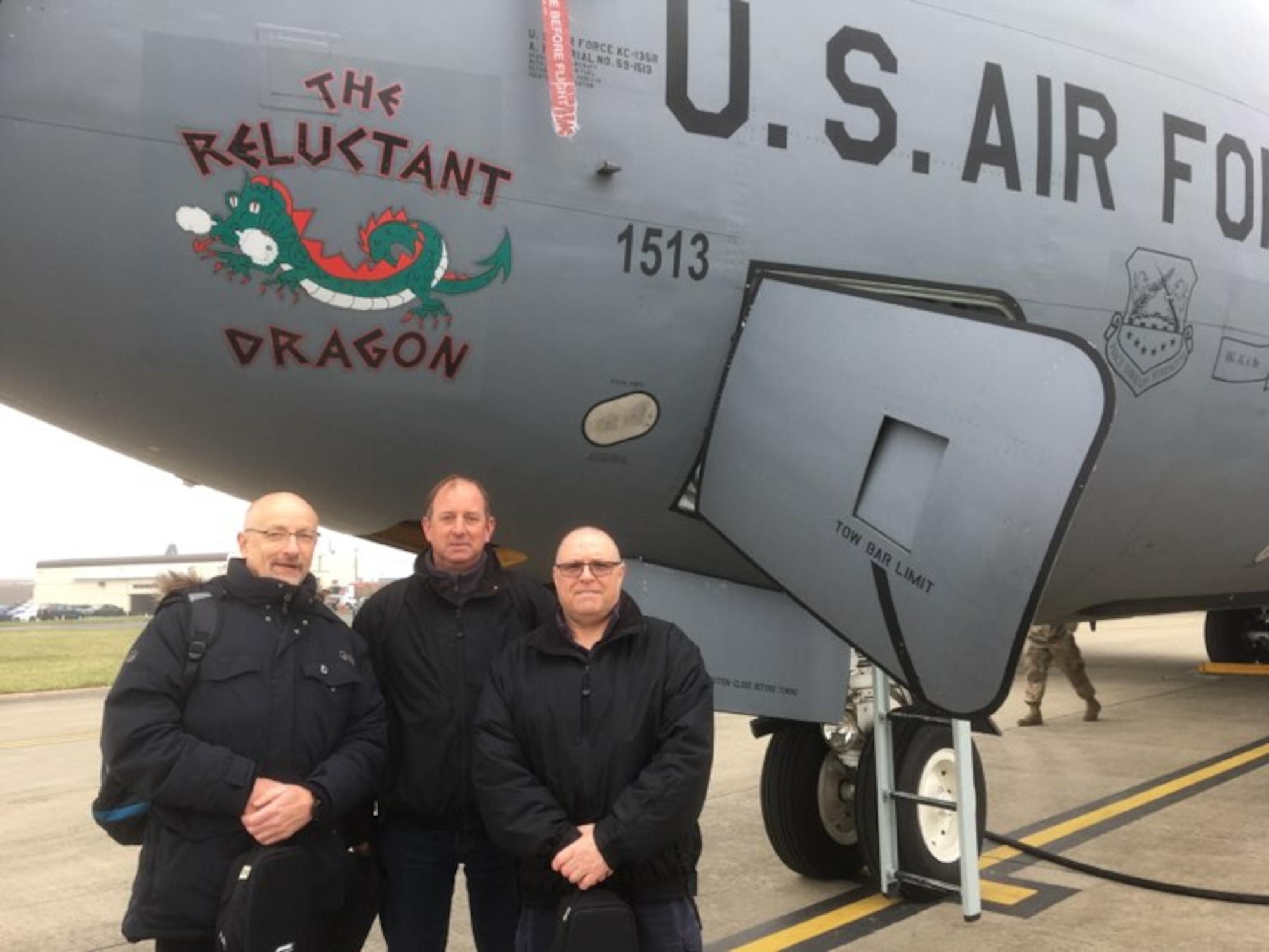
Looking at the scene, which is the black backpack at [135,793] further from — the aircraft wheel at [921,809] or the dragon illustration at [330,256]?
the aircraft wheel at [921,809]

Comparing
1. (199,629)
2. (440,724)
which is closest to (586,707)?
(440,724)

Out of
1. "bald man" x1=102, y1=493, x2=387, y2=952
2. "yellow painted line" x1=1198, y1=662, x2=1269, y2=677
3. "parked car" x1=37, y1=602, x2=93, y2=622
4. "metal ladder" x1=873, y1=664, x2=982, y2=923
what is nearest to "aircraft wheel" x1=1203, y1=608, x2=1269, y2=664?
"yellow painted line" x1=1198, y1=662, x2=1269, y2=677

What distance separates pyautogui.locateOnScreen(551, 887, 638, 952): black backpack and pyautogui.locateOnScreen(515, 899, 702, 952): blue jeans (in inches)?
5.1

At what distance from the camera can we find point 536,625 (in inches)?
132

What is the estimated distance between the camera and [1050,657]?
37.3 ft

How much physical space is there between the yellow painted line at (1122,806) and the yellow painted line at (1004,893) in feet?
A: 0.50

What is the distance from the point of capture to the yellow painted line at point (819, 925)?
197 inches

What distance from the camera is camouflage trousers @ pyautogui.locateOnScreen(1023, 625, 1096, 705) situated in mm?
11227

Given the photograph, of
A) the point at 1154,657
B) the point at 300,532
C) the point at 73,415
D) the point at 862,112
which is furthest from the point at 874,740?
the point at 1154,657

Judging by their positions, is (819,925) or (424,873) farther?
(819,925)

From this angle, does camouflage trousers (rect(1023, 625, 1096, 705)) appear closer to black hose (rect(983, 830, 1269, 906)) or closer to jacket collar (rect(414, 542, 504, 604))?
black hose (rect(983, 830, 1269, 906))

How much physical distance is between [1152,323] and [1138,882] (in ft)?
9.70

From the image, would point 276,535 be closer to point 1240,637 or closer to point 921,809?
point 921,809

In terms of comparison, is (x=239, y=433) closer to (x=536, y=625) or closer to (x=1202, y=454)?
(x=536, y=625)
